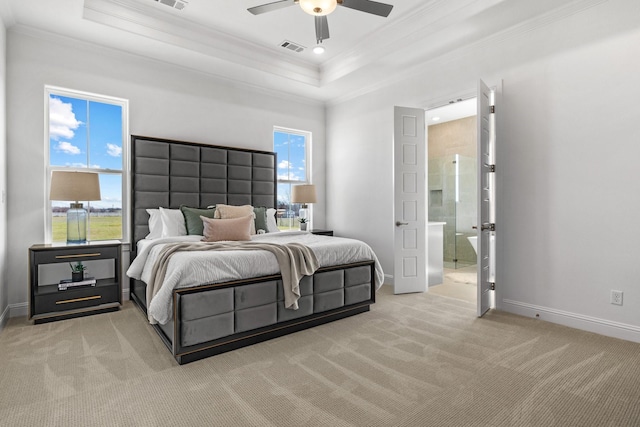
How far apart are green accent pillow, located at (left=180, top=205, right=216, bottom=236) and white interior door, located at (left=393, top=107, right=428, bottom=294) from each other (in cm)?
241

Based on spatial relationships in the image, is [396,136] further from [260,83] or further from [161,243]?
[161,243]

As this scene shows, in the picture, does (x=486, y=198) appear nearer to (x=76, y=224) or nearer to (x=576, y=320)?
(x=576, y=320)

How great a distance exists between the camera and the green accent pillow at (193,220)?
394 centimetres

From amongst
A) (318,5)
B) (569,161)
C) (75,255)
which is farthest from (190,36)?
(569,161)

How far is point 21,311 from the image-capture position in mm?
3475

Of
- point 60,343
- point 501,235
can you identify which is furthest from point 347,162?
point 60,343

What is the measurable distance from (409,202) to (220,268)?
275 centimetres

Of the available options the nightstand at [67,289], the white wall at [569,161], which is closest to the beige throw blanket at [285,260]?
the nightstand at [67,289]

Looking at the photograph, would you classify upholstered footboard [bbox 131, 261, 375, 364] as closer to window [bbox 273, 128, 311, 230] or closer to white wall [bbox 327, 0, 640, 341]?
white wall [bbox 327, 0, 640, 341]

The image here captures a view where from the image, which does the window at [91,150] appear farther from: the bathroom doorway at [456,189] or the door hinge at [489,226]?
the bathroom doorway at [456,189]

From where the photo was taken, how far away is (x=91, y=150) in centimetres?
400

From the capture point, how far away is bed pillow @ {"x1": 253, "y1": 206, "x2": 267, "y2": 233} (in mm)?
4461

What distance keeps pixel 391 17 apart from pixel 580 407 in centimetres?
381

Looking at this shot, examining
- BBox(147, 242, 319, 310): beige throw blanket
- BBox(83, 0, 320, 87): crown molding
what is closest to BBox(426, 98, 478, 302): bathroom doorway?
BBox(83, 0, 320, 87): crown molding
